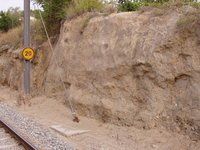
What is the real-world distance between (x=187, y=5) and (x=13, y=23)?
20132 millimetres

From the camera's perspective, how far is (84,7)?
15.3m

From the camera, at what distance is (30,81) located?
1828 centimetres

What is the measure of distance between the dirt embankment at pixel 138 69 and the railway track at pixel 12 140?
7.97 feet

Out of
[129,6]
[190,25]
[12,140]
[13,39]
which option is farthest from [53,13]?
[190,25]

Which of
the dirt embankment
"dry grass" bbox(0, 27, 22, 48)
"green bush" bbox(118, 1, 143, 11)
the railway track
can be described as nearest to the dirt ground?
the dirt embankment

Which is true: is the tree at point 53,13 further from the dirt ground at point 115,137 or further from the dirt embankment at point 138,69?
the dirt ground at point 115,137

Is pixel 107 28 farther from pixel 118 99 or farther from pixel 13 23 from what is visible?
pixel 13 23

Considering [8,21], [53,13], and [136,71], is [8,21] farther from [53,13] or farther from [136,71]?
[136,71]

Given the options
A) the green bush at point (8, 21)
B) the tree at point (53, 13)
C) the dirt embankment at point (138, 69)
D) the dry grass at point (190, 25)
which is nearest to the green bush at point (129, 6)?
the dirt embankment at point (138, 69)

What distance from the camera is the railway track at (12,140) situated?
9.45m

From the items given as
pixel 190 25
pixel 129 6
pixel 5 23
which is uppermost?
pixel 129 6

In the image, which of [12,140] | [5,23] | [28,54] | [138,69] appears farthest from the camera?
[5,23]

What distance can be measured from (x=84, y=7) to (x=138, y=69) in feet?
18.0

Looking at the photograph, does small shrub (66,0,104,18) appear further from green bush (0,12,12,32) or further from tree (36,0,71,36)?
green bush (0,12,12,32)
